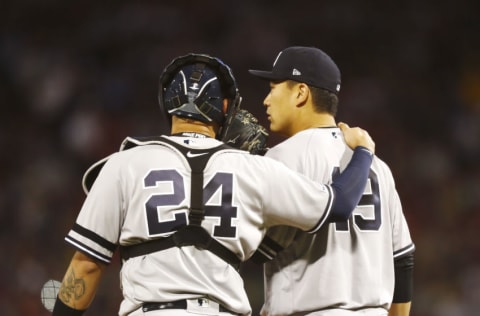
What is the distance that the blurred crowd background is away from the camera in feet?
25.6

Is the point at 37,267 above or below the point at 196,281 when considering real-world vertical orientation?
below

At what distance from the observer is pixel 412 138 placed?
346 inches

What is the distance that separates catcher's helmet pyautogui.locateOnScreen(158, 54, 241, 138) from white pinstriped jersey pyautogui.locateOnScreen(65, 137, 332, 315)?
123mm

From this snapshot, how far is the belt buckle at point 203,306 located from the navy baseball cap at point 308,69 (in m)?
0.95

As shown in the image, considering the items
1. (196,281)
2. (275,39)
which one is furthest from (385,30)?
(196,281)

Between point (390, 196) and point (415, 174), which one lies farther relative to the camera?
point (415, 174)

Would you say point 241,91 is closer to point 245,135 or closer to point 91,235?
point 245,135

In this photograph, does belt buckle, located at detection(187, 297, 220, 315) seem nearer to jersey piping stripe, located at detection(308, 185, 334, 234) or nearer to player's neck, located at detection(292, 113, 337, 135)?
jersey piping stripe, located at detection(308, 185, 334, 234)

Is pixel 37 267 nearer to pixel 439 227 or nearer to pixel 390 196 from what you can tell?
pixel 439 227

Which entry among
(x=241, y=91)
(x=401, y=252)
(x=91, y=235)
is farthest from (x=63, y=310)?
(x=241, y=91)

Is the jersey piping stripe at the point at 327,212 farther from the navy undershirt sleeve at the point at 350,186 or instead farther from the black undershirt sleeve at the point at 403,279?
the black undershirt sleeve at the point at 403,279

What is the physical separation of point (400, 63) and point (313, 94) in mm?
6788

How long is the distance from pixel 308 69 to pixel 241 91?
6.10 meters

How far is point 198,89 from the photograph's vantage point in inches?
118
